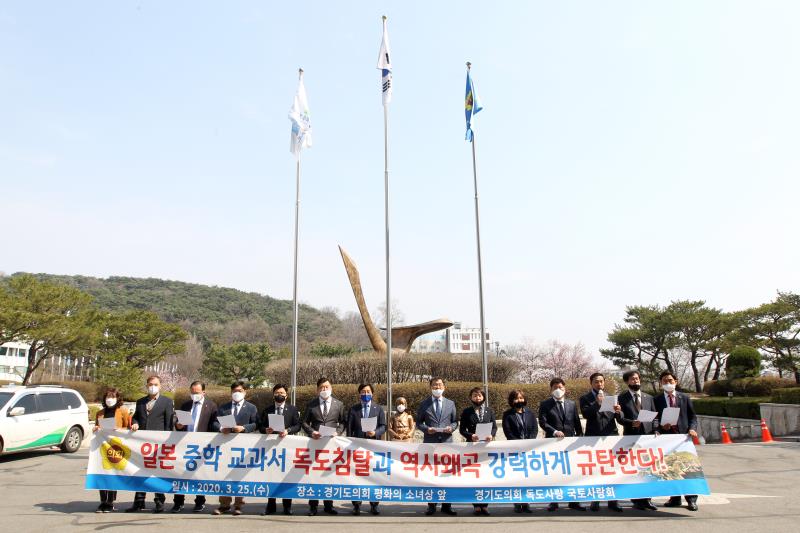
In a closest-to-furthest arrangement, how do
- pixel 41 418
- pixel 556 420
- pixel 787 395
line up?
pixel 556 420 < pixel 41 418 < pixel 787 395

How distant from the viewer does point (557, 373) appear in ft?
148

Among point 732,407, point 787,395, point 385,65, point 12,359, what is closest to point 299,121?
point 385,65

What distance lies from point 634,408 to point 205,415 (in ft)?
18.3

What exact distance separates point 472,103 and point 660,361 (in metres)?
42.0

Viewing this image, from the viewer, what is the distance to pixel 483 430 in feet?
22.4

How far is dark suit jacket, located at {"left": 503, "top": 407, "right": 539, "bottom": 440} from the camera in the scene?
717cm

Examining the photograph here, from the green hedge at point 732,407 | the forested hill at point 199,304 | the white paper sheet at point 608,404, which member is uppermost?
the forested hill at point 199,304

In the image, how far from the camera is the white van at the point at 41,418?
11195mm

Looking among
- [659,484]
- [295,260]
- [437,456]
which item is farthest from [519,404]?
[295,260]

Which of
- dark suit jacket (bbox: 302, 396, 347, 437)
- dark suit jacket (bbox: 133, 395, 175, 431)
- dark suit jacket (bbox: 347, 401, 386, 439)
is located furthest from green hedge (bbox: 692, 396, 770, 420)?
dark suit jacket (bbox: 133, 395, 175, 431)

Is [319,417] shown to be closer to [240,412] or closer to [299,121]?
[240,412]

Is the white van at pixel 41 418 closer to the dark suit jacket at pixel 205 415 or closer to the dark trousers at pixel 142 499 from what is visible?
the dark trousers at pixel 142 499

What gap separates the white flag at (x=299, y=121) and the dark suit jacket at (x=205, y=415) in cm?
913

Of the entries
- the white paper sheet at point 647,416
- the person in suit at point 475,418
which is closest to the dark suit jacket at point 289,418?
the person in suit at point 475,418
